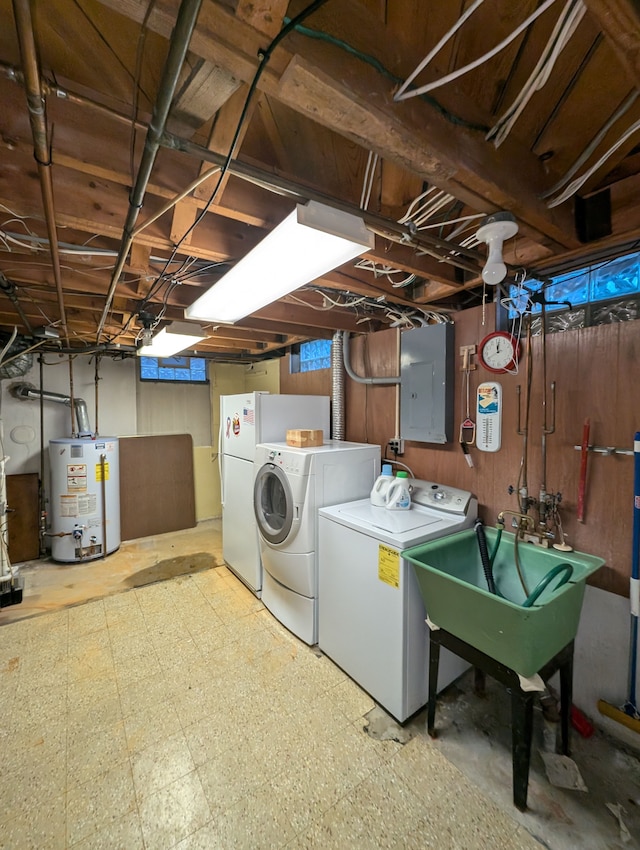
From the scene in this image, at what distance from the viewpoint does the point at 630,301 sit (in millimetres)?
1594

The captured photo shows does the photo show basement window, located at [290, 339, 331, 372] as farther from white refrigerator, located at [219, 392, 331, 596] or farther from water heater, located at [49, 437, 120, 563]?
water heater, located at [49, 437, 120, 563]

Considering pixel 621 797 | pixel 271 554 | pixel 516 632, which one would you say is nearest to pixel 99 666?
pixel 271 554

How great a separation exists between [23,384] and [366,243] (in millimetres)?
4274

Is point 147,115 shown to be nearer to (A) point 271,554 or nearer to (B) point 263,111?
(B) point 263,111

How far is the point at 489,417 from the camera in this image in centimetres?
209

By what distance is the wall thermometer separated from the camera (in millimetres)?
2055

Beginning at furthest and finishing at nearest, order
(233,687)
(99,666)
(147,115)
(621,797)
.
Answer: (99,666)
(233,687)
(621,797)
(147,115)

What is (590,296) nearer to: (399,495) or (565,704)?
(399,495)

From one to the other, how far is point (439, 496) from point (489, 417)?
0.59m

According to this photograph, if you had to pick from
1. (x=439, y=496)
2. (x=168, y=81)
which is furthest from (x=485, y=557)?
(x=168, y=81)

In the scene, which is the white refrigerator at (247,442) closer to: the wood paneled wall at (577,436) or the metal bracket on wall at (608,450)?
the wood paneled wall at (577,436)

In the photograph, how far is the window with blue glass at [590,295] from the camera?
159 cm

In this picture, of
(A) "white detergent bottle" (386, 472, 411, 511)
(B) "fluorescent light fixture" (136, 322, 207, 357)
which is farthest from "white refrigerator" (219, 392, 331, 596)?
(A) "white detergent bottle" (386, 472, 411, 511)

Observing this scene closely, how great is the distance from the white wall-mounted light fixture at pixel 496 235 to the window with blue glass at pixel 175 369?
4.09m
